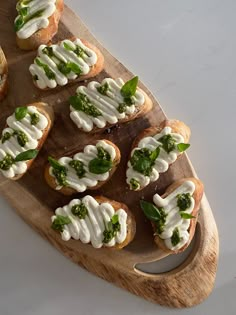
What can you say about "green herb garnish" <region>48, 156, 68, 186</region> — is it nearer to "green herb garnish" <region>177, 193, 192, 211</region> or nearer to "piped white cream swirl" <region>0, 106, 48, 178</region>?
"piped white cream swirl" <region>0, 106, 48, 178</region>

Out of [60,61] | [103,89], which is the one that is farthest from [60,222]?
[60,61]

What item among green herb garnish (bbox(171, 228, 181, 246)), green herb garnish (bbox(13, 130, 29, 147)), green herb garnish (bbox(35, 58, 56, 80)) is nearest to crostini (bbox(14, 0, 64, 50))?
green herb garnish (bbox(35, 58, 56, 80))

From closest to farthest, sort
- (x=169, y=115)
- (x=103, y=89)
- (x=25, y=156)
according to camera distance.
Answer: (x=25, y=156)
(x=103, y=89)
(x=169, y=115)

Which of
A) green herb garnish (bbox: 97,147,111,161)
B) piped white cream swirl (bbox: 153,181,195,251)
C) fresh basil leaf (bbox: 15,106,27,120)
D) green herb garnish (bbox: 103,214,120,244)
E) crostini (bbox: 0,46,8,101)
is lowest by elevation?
piped white cream swirl (bbox: 153,181,195,251)

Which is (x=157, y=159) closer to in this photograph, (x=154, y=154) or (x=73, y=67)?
(x=154, y=154)

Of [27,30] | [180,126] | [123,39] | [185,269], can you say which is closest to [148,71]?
[123,39]

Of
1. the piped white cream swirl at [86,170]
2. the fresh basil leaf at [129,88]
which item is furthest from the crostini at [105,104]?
the piped white cream swirl at [86,170]
